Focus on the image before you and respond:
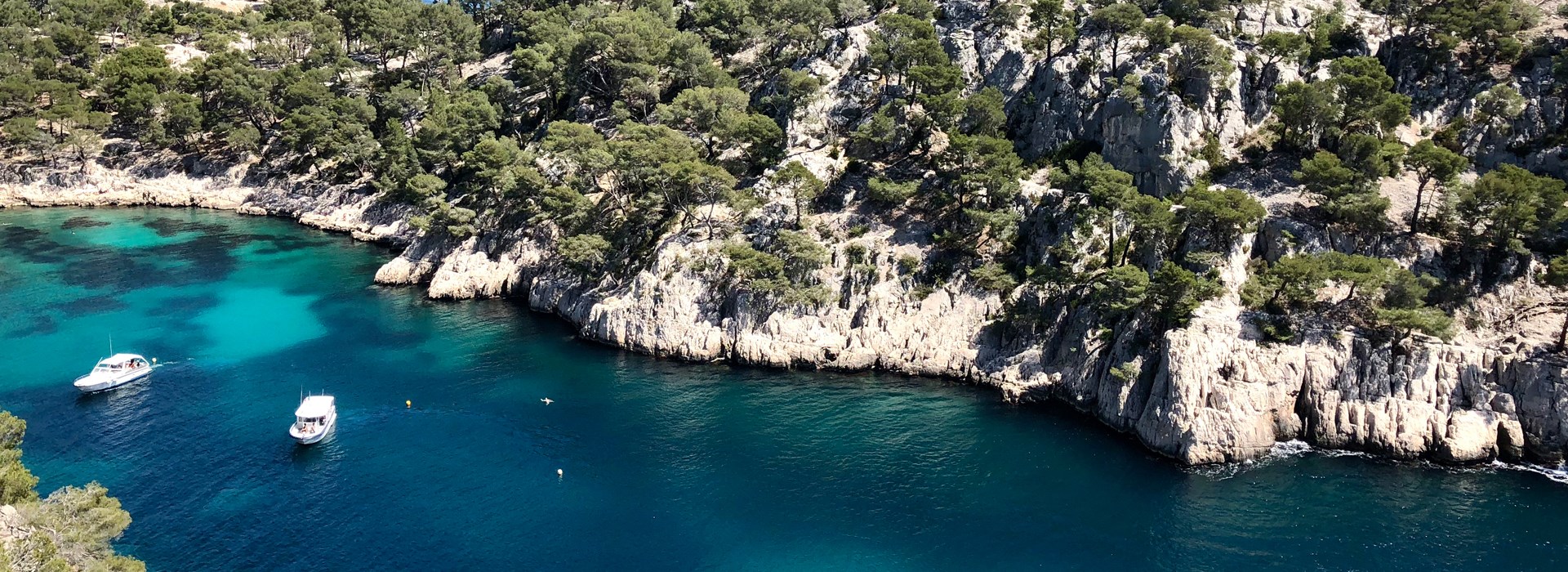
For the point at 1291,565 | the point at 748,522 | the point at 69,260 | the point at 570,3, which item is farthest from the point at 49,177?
the point at 1291,565

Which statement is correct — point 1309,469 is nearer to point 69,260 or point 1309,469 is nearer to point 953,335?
point 953,335

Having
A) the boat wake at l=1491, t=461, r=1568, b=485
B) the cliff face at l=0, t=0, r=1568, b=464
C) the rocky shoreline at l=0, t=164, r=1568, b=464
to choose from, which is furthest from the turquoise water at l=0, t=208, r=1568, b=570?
the cliff face at l=0, t=0, r=1568, b=464

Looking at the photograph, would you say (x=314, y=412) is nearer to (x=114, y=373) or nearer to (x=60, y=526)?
(x=114, y=373)

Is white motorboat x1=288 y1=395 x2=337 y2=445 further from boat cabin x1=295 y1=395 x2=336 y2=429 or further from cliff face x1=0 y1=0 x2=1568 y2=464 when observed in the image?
cliff face x1=0 y1=0 x2=1568 y2=464

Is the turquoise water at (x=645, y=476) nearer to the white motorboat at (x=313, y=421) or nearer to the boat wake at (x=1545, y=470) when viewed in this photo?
the boat wake at (x=1545, y=470)

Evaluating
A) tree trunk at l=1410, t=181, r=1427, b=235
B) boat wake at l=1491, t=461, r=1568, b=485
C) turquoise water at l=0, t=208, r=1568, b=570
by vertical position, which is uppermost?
tree trunk at l=1410, t=181, r=1427, b=235

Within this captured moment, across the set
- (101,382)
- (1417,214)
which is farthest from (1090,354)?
(101,382)
